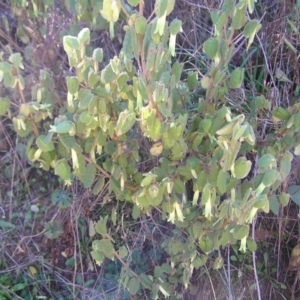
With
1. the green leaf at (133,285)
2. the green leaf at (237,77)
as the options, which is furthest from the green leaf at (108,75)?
the green leaf at (133,285)

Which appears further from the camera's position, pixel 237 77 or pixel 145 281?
pixel 145 281

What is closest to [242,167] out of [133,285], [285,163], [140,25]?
[285,163]

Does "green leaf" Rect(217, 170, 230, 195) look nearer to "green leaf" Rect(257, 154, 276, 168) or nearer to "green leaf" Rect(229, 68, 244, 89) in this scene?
"green leaf" Rect(257, 154, 276, 168)

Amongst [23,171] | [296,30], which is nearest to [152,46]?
[296,30]

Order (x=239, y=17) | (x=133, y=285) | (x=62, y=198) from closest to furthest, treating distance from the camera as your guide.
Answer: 1. (x=239, y=17)
2. (x=133, y=285)
3. (x=62, y=198)

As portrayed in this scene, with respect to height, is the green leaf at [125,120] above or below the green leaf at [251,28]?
below

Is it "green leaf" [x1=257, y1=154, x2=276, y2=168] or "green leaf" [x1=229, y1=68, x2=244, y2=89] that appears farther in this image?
"green leaf" [x1=229, y1=68, x2=244, y2=89]

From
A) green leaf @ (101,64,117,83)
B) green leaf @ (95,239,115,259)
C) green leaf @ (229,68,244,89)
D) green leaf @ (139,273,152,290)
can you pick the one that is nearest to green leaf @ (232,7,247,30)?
green leaf @ (229,68,244,89)

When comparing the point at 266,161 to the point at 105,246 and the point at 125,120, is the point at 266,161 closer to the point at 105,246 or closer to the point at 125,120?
the point at 125,120

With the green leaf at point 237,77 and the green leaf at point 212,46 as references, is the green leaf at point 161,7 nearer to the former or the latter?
the green leaf at point 212,46

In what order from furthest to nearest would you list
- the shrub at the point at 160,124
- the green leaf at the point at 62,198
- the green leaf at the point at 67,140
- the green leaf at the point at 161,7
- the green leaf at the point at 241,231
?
1. the green leaf at the point at 62,198
2. the green leaf at the point at 241,231
3. the green leaf at the point at 67,140
4. the shrub at the point at 160,124
5. the green leaf at the point at 161,7

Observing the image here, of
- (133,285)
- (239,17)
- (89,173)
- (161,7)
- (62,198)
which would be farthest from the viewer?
(62,198)

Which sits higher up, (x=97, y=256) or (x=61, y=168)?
(x=61, y=168)

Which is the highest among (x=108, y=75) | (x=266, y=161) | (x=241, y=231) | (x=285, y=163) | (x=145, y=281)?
(x=108, y=75)
